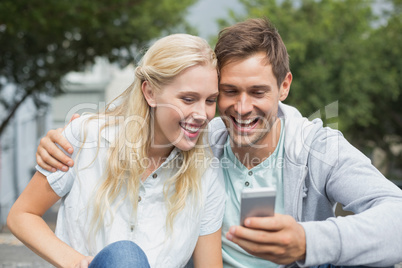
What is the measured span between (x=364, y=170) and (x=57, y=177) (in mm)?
1563

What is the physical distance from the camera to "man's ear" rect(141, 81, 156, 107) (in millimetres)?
2770

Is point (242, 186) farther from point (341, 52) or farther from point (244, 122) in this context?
point (341, 52)

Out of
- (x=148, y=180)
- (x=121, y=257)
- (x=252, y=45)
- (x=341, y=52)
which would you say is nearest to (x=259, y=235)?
(x=121, y=257)

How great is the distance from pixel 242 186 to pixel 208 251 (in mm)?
431

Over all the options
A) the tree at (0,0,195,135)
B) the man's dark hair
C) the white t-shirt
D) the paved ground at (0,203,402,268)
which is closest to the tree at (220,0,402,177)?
the tree at (0,0,195,135)

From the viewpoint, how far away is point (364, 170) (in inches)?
96.3

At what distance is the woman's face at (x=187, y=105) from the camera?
262 cm

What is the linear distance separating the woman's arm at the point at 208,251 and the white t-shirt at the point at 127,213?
0.04 metres

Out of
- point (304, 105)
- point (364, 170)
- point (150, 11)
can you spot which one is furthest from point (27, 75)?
point (364, 170)

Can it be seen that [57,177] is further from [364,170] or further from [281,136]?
[364,170]

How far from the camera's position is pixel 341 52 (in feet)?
61.0

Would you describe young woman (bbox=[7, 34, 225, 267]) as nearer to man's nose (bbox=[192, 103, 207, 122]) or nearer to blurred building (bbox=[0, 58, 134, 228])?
man's nose (bbox=[192, 103, 207, 122])

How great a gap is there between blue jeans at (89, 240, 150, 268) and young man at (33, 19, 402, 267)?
0.68 metres

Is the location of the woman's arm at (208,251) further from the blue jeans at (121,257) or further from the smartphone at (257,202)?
the smartphone at (257,202)
